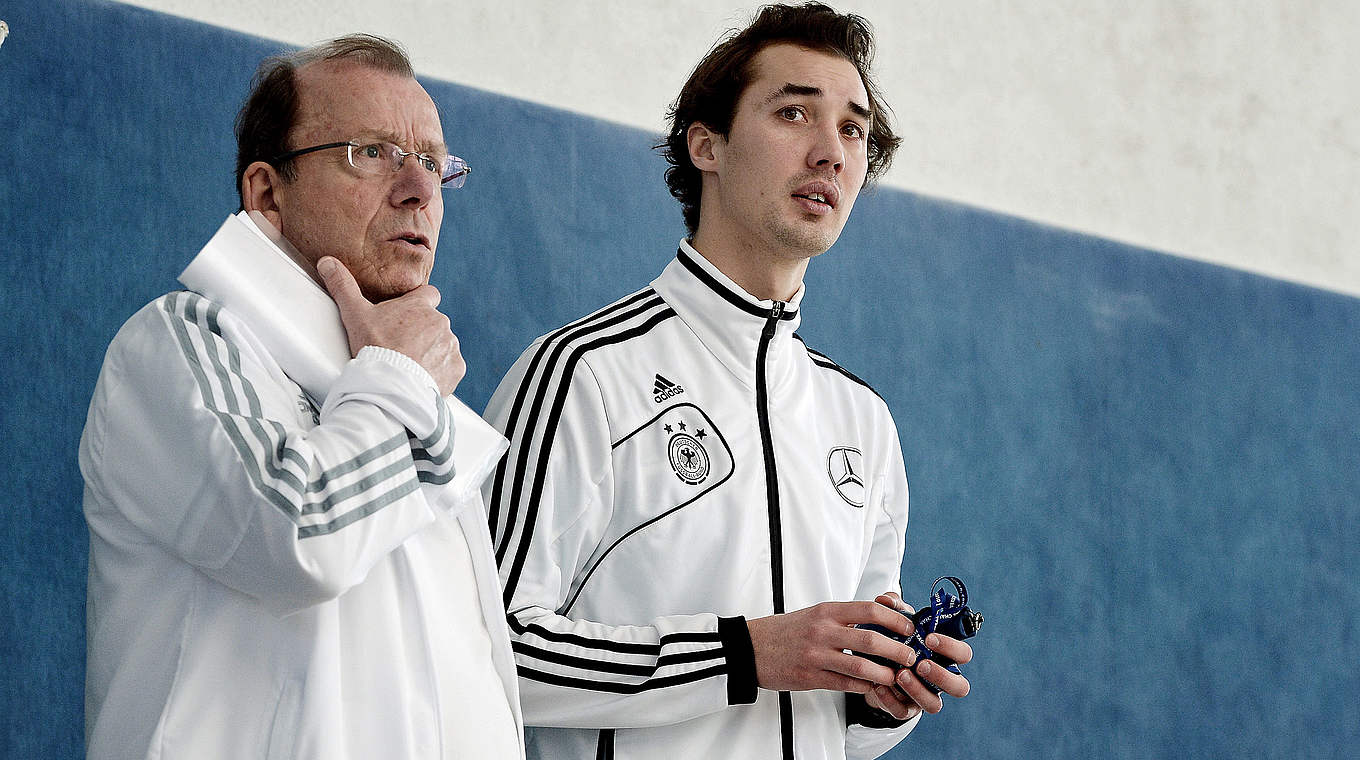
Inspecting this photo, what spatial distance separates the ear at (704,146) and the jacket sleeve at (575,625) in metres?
0.47

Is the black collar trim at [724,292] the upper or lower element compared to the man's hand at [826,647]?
upper

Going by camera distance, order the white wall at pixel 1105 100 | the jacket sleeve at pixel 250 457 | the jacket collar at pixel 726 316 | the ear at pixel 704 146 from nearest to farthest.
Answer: the jacket sleeve at pixel 250 457 < the jacket collar at pixel 726 316 < the ear at pixel 704 146 < the white wall at pixel 1105 100

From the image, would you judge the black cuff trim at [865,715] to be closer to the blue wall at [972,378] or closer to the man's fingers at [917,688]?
the man's fingers at [917,688]

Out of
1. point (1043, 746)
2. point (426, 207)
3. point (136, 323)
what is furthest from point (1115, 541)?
point (136, 323)

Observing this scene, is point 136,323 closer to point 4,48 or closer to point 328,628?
point 328,628

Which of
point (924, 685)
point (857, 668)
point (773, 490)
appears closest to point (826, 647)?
point (857, 668)

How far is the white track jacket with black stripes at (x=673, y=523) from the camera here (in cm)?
149

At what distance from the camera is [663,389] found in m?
1.68

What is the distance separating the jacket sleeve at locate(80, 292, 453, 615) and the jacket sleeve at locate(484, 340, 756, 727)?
42cm

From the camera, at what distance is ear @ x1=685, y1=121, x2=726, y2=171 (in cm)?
188

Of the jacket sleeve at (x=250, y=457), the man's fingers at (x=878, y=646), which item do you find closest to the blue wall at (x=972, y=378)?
the jacket sleeve at (x=250, y=457)

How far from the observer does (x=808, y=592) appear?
5.42ft

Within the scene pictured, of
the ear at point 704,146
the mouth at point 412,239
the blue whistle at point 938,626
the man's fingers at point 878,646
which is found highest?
the ear at point 704,146

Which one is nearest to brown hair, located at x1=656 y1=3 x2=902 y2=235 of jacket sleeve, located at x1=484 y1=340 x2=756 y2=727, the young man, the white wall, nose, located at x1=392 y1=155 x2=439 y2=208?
the young man
